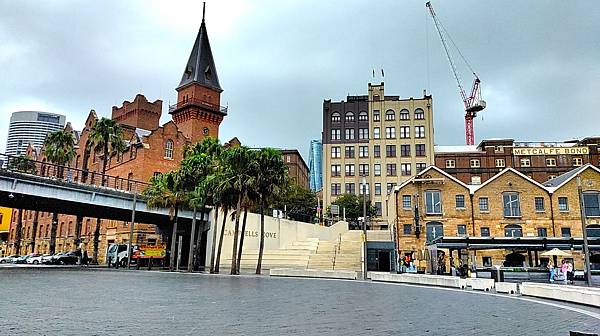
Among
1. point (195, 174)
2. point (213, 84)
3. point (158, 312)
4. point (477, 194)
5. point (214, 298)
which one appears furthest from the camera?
point (213, 84)

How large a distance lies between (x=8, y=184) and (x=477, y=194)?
140ft

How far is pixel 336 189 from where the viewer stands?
93.0 metres

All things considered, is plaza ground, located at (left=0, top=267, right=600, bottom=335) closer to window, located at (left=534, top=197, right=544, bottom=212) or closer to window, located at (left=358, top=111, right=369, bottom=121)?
window, located at (left=534, top=197, right=544, bottom=212)

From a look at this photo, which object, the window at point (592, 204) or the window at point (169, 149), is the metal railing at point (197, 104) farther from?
the window at point (592, 204)

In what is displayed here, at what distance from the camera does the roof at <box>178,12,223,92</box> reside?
79.4 meters

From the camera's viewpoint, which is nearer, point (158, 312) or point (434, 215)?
point (158, 312)

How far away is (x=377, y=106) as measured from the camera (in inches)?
3780

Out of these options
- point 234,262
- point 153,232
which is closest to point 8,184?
point 234,262

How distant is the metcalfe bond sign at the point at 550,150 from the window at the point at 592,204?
37691 millimetres

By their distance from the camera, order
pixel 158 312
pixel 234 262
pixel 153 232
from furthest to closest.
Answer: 1. pixel 153 232
2. pixel 234 262
3. pixel 158 312

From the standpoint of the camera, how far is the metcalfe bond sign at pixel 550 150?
280ft

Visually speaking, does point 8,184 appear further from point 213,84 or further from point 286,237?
point 213,84

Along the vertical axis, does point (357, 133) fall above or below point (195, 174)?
above

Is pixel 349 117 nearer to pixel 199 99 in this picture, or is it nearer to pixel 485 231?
pixel 199 99
